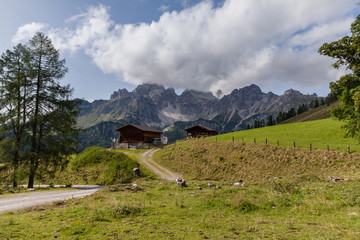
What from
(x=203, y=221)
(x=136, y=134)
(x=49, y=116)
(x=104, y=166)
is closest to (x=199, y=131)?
(x=136, y=134)

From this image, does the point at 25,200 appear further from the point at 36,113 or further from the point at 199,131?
the point at 199,131

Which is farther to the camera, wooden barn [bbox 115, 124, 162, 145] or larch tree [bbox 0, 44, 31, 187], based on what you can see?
wooden barn [bbox 115, 124, 162, 145]

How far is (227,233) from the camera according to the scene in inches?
269

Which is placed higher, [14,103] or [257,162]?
[14,103]

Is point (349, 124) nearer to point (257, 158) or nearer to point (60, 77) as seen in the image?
point (257, 158)

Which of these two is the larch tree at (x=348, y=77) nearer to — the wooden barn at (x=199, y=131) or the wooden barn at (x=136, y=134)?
the wooden barn at (x=136, y=134)

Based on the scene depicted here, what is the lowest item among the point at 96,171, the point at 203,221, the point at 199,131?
the point at 96,171

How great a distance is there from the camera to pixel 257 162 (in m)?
30.2

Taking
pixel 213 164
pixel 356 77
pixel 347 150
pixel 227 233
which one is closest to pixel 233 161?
pixel 213 164

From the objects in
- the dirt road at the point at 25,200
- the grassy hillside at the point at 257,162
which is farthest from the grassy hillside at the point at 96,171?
the dirt road at the point at 25,200

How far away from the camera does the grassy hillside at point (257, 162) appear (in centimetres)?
2521

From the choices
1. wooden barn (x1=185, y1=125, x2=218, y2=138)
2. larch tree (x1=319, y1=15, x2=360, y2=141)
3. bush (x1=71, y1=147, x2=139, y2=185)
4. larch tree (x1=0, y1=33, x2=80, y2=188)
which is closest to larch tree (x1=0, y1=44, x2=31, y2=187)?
larch tree (x1=0, y1=33, x2=80, y2=188)

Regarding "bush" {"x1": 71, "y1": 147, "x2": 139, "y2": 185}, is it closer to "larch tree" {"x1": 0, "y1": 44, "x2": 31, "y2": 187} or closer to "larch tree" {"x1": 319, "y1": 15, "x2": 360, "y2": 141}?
"larch tree" {"x1": 0, "y1": 44, "x2": 31, "y2": 187}

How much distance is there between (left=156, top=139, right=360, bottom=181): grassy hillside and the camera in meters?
25.2
